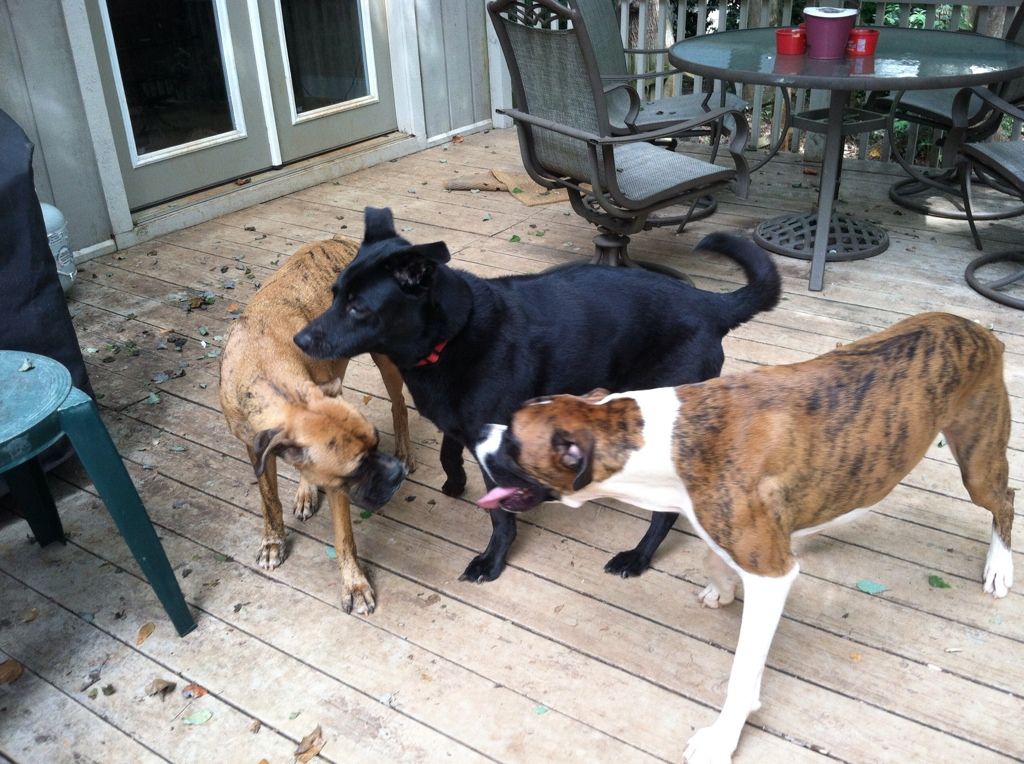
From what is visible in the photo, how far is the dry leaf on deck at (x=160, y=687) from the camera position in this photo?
7.50 feet

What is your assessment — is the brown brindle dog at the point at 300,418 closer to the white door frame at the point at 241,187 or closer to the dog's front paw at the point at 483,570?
the dog's front paw at the point at 483,570

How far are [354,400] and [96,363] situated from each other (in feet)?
4.24

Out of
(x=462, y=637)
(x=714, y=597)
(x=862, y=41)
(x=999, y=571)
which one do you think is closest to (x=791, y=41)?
(x=862, y=41)

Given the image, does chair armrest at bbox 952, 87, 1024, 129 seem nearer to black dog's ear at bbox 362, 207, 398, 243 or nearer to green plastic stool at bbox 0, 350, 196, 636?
black dog's ear at bbox 362, 207, 398, 243

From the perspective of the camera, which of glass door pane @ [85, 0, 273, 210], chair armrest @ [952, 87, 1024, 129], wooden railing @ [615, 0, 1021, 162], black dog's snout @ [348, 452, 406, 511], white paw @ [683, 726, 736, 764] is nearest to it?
white paw @ [683, 726, 736, 764]

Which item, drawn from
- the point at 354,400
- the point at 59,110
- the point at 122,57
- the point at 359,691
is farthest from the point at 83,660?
the point at 122,57

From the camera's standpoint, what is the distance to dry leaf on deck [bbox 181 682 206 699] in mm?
2283

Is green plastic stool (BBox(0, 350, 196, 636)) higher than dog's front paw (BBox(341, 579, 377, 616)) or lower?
higher

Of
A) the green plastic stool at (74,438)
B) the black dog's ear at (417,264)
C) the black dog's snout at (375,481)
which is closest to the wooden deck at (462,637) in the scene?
the green plastic stool at (74,438)

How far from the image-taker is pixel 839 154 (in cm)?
446

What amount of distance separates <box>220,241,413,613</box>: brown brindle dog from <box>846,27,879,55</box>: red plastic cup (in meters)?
2.77

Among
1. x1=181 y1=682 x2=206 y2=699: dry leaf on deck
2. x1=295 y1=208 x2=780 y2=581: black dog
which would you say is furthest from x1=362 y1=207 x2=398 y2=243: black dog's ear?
x1=181 y1=682 x2=206 y2=699: dry leaf on deck

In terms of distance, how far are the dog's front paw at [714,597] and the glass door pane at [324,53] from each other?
4915 mm

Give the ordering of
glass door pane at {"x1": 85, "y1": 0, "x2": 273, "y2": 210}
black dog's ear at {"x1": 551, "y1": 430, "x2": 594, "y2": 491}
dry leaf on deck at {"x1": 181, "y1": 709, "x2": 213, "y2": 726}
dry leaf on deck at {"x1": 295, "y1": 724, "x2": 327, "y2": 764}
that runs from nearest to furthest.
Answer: black dog's ear at {"x1": 551, "y1": 430, "x2": 594, "y2": 491} → dry leaf on deck at {"x1": 295, "y1": 724, "x2": 327, "y2": 764} → dry leaf on deck at {"x1": 181, "y1": 709, "x2": 213, "y2": 726} → glass door pane at {"x1": 85, "y1": 0, "x2": 273, "y2": 210}
